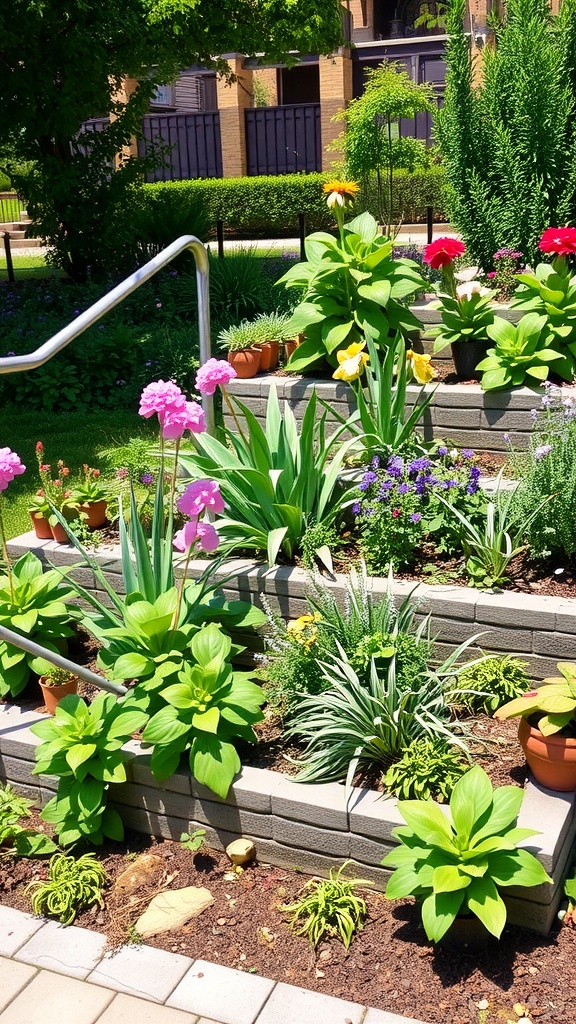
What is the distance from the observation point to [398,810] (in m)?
2.53

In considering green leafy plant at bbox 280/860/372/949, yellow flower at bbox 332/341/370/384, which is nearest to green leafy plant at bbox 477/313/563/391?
yellow flower at bbox 332/341/370/384

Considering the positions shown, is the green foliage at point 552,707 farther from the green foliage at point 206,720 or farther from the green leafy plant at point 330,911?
the green foliage at point 206,720

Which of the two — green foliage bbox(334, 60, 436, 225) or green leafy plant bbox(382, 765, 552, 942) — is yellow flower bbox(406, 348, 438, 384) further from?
green foliage bbox(334, 60, 436, 225)

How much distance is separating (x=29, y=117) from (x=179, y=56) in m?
2.08

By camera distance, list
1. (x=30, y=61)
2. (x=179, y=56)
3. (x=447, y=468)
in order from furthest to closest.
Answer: (x=179, y=56)
(x=30, y=61)
(x=447, y=468)

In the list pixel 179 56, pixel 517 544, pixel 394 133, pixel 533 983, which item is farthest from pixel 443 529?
pixel 179 56

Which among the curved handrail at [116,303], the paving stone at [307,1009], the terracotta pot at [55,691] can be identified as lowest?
the paving stone at [307,1009]

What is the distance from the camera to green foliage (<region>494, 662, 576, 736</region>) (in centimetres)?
258

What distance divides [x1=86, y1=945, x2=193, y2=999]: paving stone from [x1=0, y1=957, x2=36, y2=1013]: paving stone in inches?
7.0

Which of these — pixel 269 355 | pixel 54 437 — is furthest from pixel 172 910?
pixel 54 437

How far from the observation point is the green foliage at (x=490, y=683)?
312 centimetres

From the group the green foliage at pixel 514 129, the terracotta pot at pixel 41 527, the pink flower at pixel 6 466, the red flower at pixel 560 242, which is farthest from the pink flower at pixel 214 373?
the green foliage at pixel 514 129

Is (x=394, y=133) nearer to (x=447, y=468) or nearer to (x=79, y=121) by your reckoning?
(x=79, y=121)

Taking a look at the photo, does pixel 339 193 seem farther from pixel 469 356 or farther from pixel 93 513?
pixel 93 513
